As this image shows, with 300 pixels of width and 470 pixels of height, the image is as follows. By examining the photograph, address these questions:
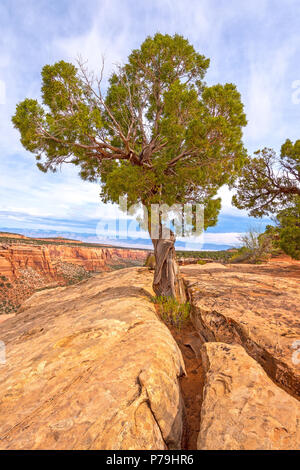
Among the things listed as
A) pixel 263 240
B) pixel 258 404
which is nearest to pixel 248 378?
pixel 258 404

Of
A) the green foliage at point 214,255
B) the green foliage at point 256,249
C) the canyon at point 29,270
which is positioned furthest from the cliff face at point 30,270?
the green foliage at point 256,249

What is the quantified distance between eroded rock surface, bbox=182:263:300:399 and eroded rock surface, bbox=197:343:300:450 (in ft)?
1.80

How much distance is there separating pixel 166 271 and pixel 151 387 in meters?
5.28

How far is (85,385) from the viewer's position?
8.43 feet

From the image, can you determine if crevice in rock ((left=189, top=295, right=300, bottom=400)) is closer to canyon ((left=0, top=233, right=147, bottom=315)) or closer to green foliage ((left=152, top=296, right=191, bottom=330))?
green foliage ((left=152, top=296, right=191, bottom=330))

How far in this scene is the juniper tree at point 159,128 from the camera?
6.21m

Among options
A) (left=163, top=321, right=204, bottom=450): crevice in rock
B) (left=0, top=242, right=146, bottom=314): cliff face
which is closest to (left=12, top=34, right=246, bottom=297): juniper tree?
(left=163, top=321, right=204, bottom=450): crevice in rock

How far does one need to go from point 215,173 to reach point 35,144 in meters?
6.23

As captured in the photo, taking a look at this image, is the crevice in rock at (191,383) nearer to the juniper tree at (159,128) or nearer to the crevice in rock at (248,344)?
the crevice in rock at (248,344)

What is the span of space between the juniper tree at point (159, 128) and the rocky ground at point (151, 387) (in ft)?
11.8

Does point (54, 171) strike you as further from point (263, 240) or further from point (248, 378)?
point (263, 240)

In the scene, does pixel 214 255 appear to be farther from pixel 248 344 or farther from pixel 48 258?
pixel 48 258

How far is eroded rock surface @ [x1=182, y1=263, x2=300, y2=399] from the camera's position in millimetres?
3053

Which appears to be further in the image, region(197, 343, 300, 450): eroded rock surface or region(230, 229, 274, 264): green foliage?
region(230, 229, 274, 264): green foliage
